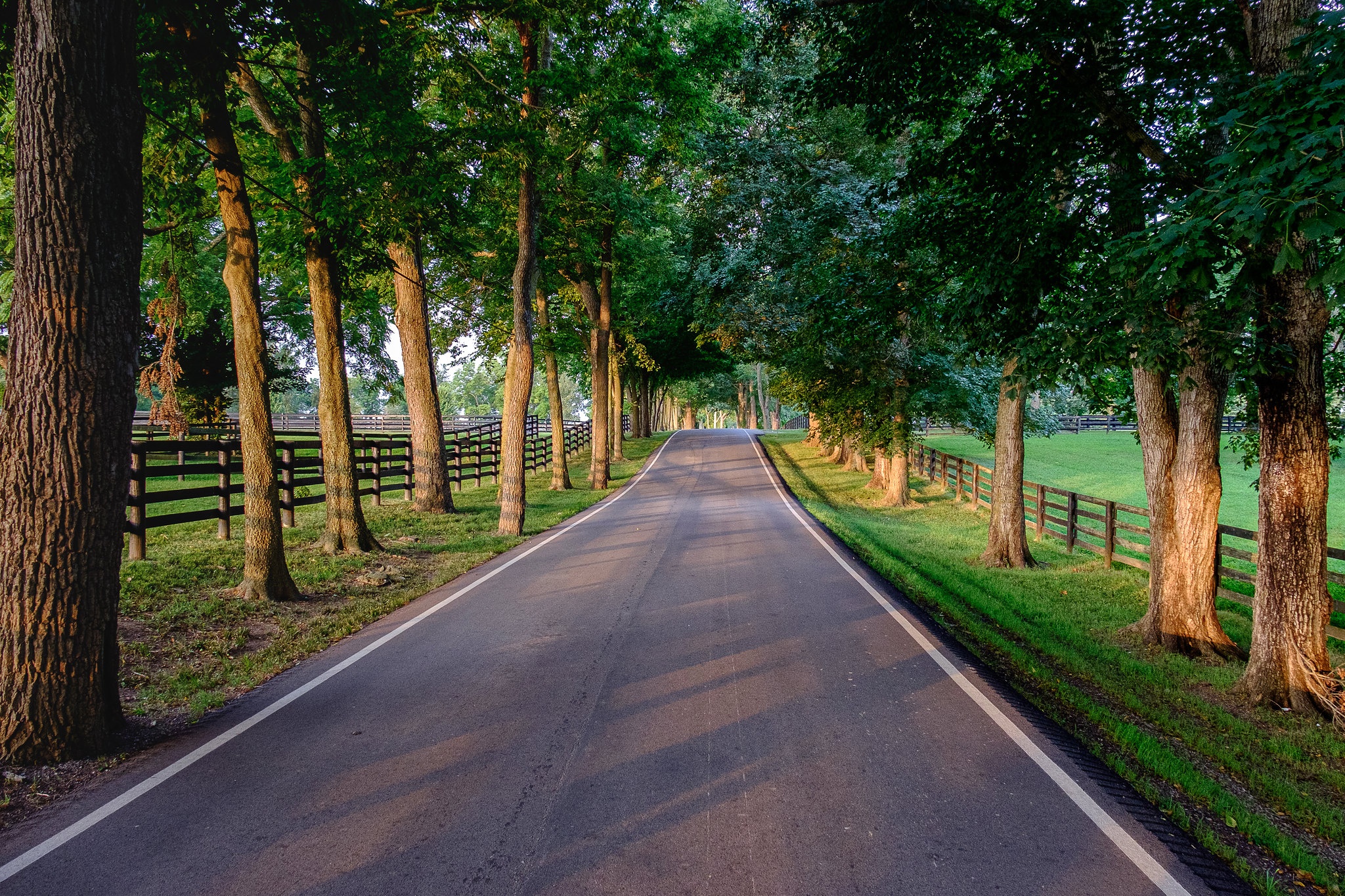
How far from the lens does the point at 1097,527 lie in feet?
59.4

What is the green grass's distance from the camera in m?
6.20

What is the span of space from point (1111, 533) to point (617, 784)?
11755 millimetres

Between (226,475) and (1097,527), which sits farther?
(1097,527)

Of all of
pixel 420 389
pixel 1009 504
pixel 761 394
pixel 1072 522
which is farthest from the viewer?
pixel 761 394

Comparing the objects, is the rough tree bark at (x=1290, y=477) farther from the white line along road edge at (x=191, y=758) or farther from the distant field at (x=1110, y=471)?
the distant field at (x=1110, y=471)

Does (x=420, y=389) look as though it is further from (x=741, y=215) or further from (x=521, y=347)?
(x=741, y=215)

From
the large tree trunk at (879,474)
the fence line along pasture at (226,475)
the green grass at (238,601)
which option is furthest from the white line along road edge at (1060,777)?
the large tree trunk at (879,474)

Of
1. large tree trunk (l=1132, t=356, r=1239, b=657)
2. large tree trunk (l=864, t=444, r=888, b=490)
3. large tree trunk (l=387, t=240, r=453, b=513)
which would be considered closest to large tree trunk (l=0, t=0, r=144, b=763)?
large tree trunk (l=1132, t=356, r=1239, b=657)

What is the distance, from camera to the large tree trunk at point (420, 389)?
15742 millimetres

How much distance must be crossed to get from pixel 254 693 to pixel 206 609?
8.48 ft

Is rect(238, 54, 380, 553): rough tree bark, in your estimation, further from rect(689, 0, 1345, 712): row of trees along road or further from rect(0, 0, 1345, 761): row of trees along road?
rect(689, 0, 1345, 712): row of trees along road

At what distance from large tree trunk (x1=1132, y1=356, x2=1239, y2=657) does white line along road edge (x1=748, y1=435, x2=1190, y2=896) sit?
2.96 metres

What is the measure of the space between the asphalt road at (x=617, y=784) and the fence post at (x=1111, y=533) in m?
7.04

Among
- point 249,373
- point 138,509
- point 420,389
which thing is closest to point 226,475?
point 138,509
